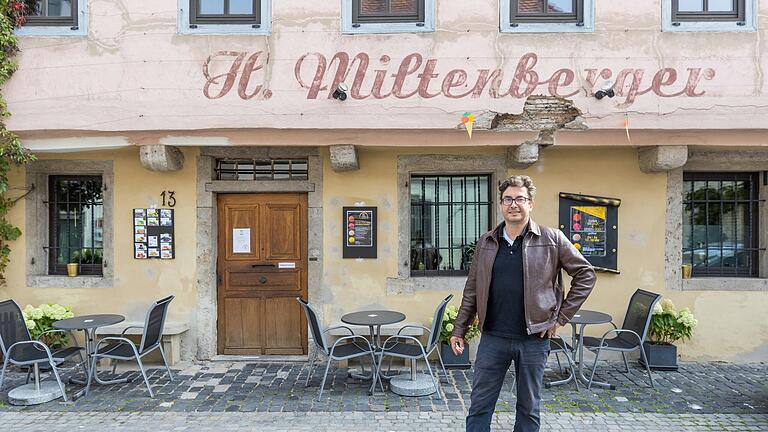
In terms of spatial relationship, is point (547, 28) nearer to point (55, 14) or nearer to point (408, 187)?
point (408, 187)

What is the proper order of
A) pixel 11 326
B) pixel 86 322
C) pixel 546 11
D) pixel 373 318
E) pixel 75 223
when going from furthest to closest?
pixel 75 223
pixel 546 11
pixel 373 318
pixel 86 322
pixel 11 326

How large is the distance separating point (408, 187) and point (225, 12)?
2.82m

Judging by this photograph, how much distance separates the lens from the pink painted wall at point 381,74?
5.50 metres

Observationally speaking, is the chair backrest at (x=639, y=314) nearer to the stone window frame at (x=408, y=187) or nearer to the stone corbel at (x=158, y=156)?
the stone window frame at (x=408, y=187)

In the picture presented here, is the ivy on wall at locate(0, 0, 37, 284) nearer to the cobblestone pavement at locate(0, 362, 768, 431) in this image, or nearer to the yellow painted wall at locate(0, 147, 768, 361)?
the yellow painted wall at locate(0, 147, 768, 361)

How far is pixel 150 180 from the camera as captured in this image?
631 cm

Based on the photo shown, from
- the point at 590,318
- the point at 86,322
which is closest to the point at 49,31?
the point at 86,322

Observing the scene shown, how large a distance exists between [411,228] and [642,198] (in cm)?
274

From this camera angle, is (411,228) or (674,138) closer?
(674,138)

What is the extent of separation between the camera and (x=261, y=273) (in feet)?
21.2

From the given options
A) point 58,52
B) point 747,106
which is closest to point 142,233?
point 58,52

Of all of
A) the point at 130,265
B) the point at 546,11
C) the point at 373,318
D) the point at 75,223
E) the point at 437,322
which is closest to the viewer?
the point at 437,322

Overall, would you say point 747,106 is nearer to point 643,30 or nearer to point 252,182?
point 643,30

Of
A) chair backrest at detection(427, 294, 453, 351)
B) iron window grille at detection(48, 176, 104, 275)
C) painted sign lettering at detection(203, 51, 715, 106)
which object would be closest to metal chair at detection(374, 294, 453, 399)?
chair backrest at detection(427, 294, 453, 351)
